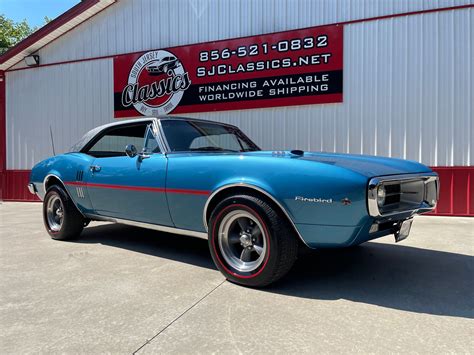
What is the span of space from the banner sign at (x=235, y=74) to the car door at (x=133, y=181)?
390 centimetres

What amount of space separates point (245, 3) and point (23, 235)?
6.15 m

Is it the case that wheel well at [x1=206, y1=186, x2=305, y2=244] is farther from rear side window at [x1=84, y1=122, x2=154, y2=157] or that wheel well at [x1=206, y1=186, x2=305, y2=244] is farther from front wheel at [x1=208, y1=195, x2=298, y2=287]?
rear side window at [x1=84, y1=122, x2=154, y2=157]

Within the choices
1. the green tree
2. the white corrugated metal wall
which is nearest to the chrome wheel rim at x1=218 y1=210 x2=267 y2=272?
the white corrugated metal wall

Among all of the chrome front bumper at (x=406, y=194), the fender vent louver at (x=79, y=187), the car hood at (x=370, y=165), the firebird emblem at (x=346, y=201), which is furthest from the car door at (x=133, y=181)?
the chrome front bumper at (x=406, y=194)

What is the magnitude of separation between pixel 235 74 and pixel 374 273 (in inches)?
223

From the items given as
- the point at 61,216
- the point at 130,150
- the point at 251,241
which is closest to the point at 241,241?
the point at 251,241

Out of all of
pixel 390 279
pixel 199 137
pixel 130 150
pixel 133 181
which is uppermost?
pixel 199 137

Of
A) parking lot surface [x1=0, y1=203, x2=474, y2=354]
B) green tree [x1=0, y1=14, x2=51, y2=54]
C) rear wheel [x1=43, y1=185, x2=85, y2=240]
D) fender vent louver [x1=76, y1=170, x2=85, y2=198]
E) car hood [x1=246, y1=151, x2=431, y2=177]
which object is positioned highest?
green tree [x1=0, y1=14, x2=51, y2=54]

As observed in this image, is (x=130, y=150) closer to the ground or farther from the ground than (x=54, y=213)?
farther from the ground

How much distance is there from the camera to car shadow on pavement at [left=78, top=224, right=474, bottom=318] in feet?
8.81

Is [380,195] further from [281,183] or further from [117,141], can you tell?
[117,141]

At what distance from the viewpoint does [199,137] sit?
3887 millimetres

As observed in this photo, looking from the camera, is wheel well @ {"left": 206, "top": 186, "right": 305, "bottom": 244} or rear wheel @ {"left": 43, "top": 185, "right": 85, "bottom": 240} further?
rear wheel @ {"left": 43, "top": 185, "right": 85, "bottom": 240}

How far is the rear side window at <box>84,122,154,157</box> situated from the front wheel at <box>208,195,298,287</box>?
5.02 ft
